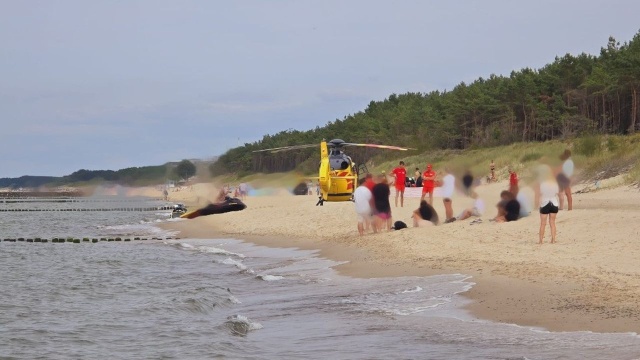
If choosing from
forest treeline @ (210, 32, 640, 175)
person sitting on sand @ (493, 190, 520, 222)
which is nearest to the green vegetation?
Result: forest treeline @ (210, 32, 640, 175)

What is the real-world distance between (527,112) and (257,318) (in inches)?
2601

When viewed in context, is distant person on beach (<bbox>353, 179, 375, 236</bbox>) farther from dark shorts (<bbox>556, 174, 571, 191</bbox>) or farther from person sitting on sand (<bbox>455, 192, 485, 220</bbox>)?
dark shorts (<bbox>556, 174, 571, 191</bbox>)

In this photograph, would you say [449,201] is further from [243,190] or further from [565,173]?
[243,190]

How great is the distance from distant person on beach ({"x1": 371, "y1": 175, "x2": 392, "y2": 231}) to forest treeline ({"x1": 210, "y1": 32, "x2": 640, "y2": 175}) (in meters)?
20.9

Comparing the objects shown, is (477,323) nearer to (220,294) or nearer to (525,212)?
(220,294)

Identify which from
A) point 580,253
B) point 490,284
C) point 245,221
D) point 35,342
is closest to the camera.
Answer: point 35,342

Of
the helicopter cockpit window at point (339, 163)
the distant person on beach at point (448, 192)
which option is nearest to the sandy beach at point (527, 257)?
the distant person on beach at point (448, 192)

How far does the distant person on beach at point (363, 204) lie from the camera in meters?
23.9

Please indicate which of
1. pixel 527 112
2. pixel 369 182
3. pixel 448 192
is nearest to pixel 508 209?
pixel 448 192

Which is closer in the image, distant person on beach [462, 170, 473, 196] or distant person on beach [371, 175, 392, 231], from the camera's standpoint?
distant person on beach [371, 175, 392, 231]

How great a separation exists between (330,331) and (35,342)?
15.3ft

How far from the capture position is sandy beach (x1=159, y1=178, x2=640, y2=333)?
11156 mm

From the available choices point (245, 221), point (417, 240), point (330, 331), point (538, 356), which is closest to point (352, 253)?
point (417, 240)

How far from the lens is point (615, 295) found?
11.4m
